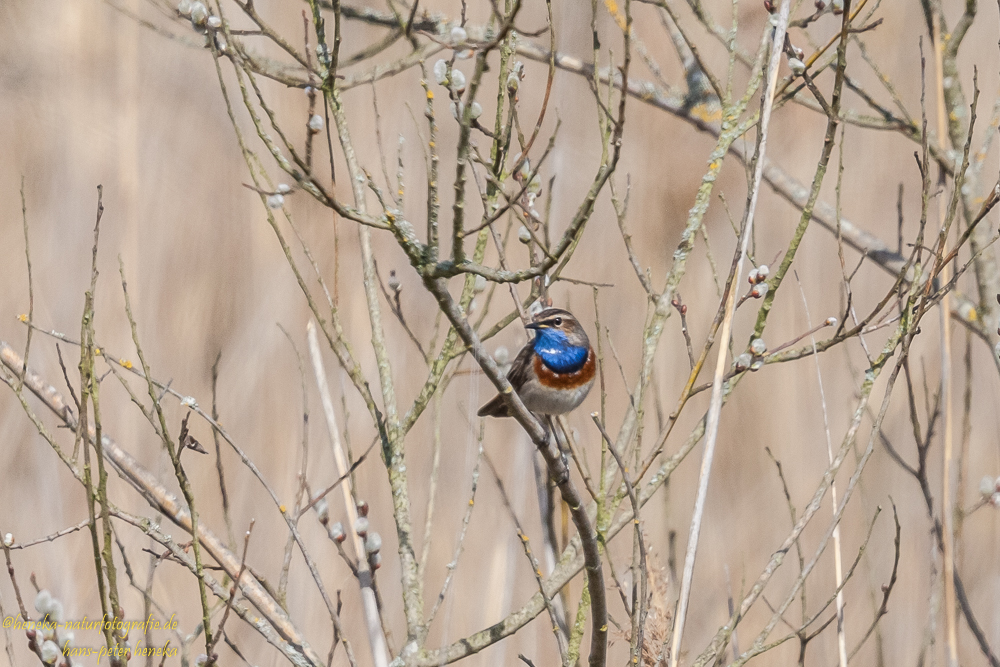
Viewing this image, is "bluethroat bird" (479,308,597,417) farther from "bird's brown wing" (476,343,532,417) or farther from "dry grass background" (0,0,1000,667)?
"dry grass background" (0,0,1000,667)

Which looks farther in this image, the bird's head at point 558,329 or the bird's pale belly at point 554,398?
the bird's pale belly at point 554,398

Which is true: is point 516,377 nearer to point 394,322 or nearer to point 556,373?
point 556,373

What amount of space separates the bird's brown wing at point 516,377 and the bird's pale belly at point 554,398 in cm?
13

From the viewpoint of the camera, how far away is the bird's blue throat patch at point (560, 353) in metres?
3.53

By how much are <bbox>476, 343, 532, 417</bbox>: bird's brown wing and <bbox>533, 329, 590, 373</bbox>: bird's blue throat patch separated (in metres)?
0.10

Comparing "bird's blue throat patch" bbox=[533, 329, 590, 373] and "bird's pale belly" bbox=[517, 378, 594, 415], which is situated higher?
"bird's blue throat patch" bbox=[533, 329, 590, 373]

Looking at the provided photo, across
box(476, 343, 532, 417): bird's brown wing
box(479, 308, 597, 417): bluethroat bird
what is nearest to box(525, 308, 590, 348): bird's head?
box(479, 308, 597, 417): bluethroat bird

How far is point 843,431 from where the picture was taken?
3.55 meters

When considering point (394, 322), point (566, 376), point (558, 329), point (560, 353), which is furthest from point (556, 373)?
point (394, 322)

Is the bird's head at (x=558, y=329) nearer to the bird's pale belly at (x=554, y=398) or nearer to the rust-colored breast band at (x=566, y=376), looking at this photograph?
the rust-colored breast band at (x=566, y=376)

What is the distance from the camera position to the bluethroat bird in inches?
133

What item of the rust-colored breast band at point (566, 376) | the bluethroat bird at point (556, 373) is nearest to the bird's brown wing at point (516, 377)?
the bluethroat bird at point (556, 373)

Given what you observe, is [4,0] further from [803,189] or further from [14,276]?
[803,189]

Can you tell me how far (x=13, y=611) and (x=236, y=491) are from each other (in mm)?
888
